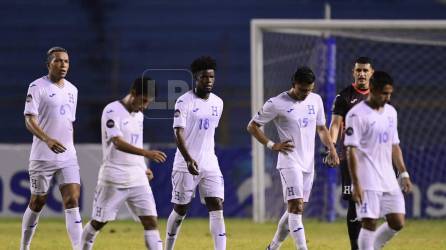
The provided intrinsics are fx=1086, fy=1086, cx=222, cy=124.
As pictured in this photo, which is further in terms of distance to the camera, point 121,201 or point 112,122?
point 121,201

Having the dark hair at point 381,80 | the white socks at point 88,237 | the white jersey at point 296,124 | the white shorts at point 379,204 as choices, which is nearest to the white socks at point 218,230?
the white jersey at point 296,124

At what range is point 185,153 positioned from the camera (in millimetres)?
10867

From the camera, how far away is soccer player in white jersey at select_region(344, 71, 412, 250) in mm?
9297

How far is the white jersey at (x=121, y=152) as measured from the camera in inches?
380

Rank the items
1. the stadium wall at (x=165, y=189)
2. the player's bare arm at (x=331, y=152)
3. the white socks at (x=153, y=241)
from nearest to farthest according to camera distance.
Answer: the white socks at (x=153, y=241), the player's bare arm at (x=331, y=152), the stadium wall at (x=165, y=189)

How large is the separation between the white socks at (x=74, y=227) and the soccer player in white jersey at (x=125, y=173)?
3.17 ft

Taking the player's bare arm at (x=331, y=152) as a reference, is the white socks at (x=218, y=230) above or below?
below

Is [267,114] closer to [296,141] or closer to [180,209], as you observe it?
[296,141]

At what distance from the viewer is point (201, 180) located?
36.7 feet

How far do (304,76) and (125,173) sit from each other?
2.28m

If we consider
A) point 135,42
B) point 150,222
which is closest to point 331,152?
point 150,222

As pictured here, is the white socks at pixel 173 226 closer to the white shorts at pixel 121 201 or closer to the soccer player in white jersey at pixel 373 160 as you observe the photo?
the white shorts at pixel 121 201

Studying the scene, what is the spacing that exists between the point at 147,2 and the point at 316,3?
13.5 feet

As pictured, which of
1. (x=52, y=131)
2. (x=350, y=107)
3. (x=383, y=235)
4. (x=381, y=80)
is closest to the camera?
(x=381, y=80)
